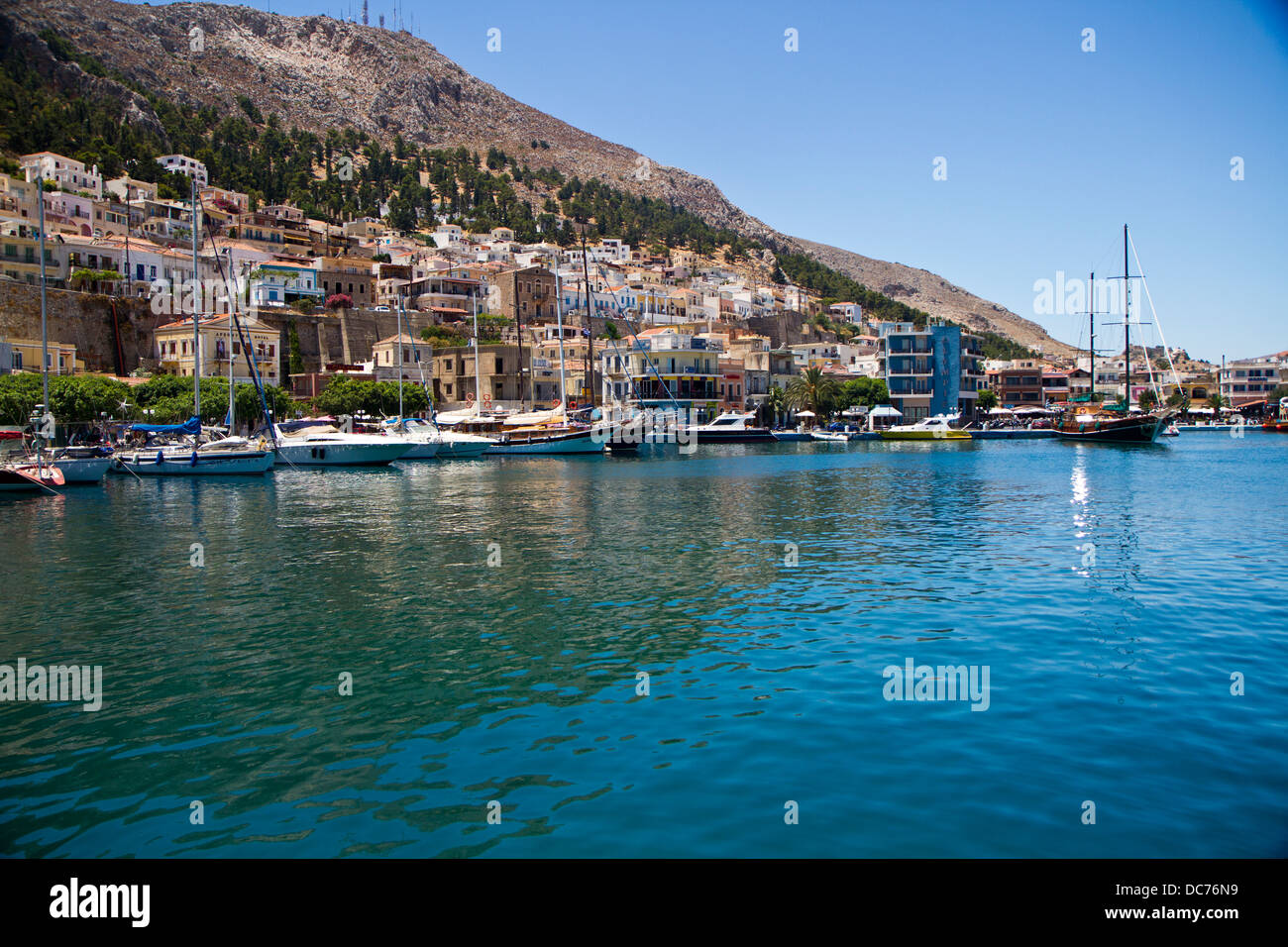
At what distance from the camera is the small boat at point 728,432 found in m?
71.5

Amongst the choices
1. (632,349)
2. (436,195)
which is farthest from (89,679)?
(436,195)

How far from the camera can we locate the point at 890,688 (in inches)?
368

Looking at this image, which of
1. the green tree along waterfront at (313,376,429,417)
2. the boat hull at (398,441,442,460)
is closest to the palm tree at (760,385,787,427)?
the green tree along waterfront at (313,376,429,417)

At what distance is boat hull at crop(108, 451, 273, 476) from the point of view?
39.9m

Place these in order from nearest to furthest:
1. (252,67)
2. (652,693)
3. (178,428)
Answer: (652,693) → (178,428) → (252,67)

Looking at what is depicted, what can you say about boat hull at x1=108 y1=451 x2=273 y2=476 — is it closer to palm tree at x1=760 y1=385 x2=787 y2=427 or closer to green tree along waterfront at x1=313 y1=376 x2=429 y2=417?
green tree along waterfront at x1=313 y1=376 x2=429 y2=417

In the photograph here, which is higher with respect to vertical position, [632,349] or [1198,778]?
[632,349]

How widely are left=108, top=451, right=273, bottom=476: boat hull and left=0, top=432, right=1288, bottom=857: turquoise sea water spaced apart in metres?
18.9

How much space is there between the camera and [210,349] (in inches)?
2507

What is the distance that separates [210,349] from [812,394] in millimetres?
54339

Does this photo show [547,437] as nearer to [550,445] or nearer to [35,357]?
[550,445]

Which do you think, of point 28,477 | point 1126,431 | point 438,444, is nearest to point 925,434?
point 1126,431

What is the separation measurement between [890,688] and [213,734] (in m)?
6.95
